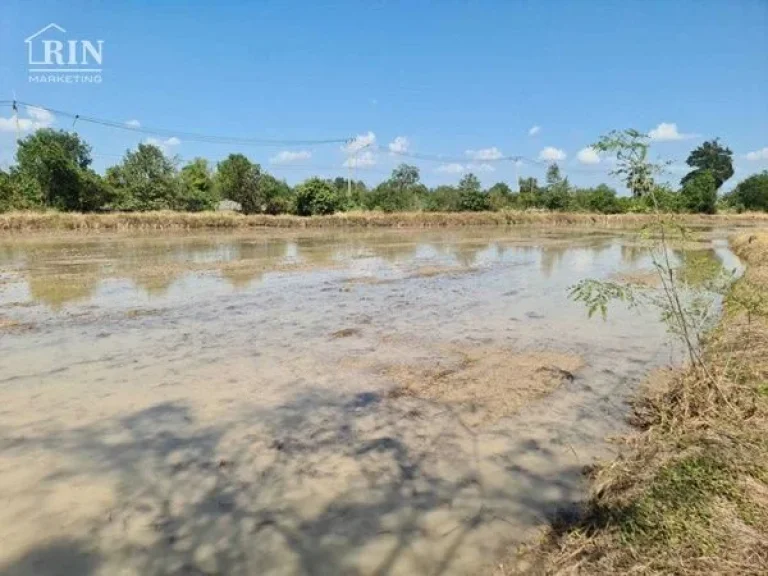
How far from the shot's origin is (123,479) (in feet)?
12.6

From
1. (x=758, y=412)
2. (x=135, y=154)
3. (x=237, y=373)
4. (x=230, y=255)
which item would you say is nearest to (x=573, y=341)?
(x=758, y=412)

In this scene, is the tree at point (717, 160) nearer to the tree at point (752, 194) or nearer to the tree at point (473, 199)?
the tree at point (752, 194)

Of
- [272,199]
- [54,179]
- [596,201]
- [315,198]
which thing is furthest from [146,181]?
[596,201]

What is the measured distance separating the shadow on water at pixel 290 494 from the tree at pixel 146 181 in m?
44.1

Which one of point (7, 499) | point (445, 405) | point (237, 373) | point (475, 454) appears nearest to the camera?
point (7, 499)

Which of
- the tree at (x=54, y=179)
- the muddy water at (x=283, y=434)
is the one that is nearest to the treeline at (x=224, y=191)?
the tree at (x=54, y=179)

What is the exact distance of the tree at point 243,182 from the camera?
165 feet

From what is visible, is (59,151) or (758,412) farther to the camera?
(59,151)

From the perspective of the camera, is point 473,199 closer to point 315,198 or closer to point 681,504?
point 315,198

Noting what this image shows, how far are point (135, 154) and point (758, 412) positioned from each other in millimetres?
53488

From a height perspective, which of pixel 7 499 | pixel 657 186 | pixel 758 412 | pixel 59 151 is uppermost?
pixel 59 151

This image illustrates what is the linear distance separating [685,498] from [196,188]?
61.3m

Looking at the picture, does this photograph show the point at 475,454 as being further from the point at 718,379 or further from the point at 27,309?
the point at 27,309

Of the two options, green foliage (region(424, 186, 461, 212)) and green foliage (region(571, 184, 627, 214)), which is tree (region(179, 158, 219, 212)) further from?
green foliage (region(571, 184, 627, 214))
